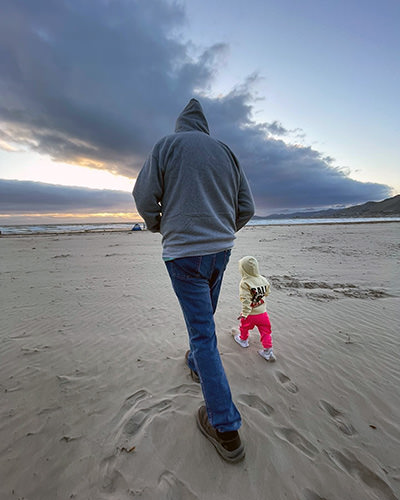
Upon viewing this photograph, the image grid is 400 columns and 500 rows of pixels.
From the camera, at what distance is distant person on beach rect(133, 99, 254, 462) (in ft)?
4.98

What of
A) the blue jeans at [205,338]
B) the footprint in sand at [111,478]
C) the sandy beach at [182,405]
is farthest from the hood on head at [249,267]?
the footprint in sand at [111,478]

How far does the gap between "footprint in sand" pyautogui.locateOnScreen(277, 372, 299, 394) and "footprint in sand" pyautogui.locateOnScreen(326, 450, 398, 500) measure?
2.14 feet

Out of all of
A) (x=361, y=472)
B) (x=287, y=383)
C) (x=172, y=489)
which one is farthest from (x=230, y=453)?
(x=287, y=383)

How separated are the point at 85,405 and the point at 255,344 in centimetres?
225

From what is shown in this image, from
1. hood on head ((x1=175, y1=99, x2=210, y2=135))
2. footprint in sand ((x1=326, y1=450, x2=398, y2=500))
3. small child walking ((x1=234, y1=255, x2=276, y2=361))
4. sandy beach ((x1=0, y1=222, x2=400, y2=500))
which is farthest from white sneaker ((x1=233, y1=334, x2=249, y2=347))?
hood on head ((x1=175, y1=99, x2=210, y2=135))

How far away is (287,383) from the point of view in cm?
243

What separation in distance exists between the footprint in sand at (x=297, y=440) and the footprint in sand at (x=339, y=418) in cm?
39

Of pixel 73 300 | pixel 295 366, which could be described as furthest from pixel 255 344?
pixel 73 300

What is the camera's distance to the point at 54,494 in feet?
4.65

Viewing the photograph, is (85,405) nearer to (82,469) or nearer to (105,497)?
(82,469)

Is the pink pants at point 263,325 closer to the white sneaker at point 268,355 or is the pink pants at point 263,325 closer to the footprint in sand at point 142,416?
the white sneaker at point 268,355

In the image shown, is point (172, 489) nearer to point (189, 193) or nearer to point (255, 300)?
point (255, 300)

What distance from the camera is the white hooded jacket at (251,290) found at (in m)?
2.68

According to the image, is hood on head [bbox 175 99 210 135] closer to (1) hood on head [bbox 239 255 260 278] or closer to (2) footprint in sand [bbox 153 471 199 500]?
(1) hood on head [bbox 239 255 260 278]
